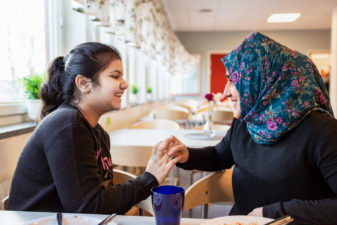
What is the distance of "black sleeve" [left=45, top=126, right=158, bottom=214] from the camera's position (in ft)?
2.95

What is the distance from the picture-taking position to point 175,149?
1.27 metres

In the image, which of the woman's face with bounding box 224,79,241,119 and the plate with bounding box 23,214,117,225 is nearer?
the plate with bounding box 23,214,117,225

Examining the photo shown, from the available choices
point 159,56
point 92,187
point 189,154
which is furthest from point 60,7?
point 159,56

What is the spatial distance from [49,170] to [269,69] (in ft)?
2.53

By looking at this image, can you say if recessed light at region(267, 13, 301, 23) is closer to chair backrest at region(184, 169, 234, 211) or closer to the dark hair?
chair backrest at region(184, 169, 234, 211)

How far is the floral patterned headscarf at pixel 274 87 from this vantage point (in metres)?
1.02

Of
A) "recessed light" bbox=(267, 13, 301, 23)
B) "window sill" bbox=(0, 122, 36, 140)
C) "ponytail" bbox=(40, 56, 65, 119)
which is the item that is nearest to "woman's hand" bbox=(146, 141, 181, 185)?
"ponytail" bbox=(40, 56, 65, 119)

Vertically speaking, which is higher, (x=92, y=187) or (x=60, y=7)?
(x=60, y=7)

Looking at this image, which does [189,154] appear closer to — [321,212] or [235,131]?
[235,131]

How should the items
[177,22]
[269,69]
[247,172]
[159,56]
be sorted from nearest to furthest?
[269,69] → [247,172] → [159,56] → [177,22]

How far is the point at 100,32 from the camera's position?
3.26 meters

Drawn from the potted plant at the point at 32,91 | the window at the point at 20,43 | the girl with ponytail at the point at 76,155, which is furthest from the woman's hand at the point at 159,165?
the window at the point at 20,43

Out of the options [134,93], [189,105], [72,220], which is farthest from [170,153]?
[189,105]

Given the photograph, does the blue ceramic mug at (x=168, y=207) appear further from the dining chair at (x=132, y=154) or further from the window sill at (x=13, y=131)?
the dining chair at (x=132, y=154)
